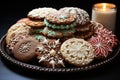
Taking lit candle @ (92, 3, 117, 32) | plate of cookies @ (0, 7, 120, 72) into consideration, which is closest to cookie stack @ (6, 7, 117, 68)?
plate of cookies @ (0, 7, 120, 72)

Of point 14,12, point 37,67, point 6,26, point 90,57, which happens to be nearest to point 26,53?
point 37,67

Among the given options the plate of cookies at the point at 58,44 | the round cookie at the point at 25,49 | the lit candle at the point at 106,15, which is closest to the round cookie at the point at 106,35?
the plate of cookies at the point at 58,44

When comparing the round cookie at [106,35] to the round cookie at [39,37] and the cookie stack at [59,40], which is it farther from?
the round cookie at [39,37]

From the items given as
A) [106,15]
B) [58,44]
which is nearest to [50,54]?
[58,44]

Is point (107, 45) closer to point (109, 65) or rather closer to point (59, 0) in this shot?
point (109, 65)

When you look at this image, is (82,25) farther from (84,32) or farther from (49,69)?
(49,69)

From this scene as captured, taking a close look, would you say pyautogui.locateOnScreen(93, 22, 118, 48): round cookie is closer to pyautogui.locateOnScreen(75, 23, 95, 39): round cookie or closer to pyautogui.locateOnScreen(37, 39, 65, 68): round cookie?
pyautogui.locateOnScreen(75, 23, 95, 39): round cookie

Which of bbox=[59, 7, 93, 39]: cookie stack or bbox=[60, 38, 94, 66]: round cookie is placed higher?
bbox=[59, 7, 93, 39]: cookie stack
